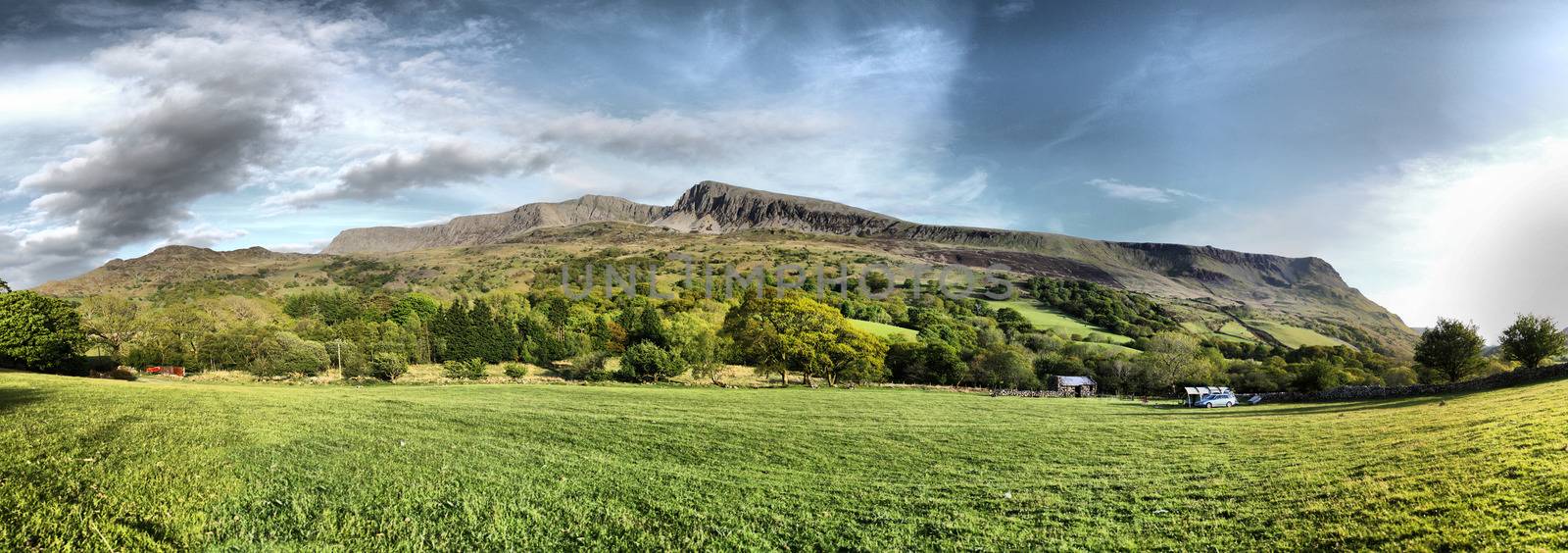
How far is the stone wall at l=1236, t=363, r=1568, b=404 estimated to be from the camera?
104 feet

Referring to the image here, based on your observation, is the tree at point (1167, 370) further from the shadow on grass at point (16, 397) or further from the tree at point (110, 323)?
the tree at point (110, 323)

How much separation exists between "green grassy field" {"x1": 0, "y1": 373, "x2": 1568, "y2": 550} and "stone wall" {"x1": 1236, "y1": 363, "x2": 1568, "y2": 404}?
15.2 metres

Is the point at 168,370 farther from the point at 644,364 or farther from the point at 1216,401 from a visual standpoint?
the point at 1216,401

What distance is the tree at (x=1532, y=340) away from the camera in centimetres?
5019

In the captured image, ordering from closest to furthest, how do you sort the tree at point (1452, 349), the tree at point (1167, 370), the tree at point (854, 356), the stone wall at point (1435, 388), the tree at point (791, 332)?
the stone wall at point (1435, 388) → the tree at point (1452, 349) → the tree at point (791, 332) → the tree at point (854, 356) → the tree at point (1167, 370)

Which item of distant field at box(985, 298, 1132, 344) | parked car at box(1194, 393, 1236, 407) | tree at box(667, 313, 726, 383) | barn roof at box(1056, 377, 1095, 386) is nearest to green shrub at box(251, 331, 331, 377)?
tree at box(667, 313, 726, 383)

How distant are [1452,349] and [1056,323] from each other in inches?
3759

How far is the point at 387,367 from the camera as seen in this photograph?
228 feet

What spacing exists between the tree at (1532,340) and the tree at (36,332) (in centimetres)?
11990

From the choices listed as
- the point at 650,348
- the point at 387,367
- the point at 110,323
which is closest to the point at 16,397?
the point at 387,367

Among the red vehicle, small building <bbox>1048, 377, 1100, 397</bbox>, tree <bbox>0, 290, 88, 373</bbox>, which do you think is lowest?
small building <bbox>1048, 377, 1100, 397</bbox>

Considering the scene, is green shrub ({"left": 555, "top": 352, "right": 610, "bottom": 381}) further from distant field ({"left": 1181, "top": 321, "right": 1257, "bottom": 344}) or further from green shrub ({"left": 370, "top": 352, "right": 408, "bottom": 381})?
distant field ({"left": 1181, "top": 321, "right": 1257, "bottom": 344})

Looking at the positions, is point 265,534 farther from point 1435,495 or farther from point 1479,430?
point 1479,430

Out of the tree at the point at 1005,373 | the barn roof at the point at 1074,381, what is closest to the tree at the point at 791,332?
the tree at the point at 1005,373
